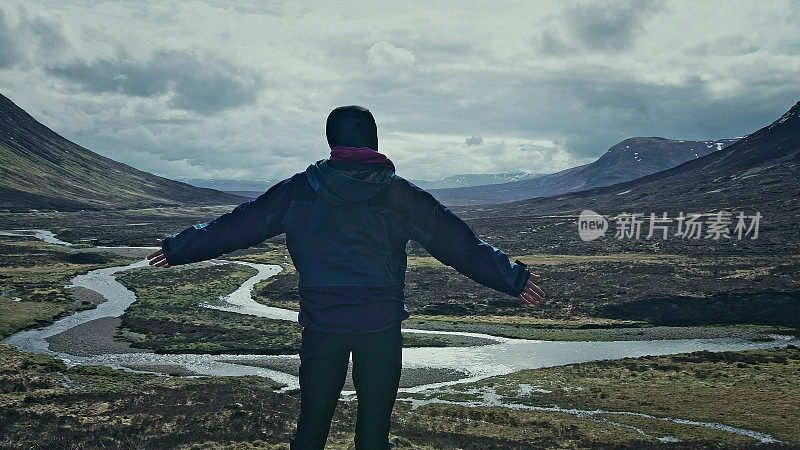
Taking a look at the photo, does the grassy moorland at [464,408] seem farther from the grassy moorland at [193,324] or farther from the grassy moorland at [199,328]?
the grassy moorland at [193,324]

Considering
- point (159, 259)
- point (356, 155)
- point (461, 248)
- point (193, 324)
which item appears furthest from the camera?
point (193, 324)

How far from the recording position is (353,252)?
4387mm

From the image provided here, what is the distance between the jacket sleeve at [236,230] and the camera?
4770 millimetres

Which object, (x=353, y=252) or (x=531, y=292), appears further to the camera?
(x=531, y=292)

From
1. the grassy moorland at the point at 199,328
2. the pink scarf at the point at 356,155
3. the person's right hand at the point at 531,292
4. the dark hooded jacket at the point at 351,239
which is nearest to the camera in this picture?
the dark hooded jacket at the point at 351,239

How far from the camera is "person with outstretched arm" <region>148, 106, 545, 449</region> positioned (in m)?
4.37

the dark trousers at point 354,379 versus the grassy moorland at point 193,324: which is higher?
the dark trousers at point 354,379

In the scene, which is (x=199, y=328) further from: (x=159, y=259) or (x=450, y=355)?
(x=159, y=259)

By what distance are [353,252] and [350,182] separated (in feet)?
1.89

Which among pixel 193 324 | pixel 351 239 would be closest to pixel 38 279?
pixel 193 324

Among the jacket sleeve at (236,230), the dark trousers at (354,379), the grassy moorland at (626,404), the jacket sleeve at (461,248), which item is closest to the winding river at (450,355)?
the grassy moorland at (626,404)

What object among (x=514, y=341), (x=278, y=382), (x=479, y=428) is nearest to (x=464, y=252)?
(x=479, y=428)

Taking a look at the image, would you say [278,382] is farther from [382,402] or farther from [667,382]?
[382,402]

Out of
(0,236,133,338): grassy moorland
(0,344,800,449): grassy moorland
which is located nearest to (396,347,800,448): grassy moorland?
(0,344,800,449): grassy moorland
